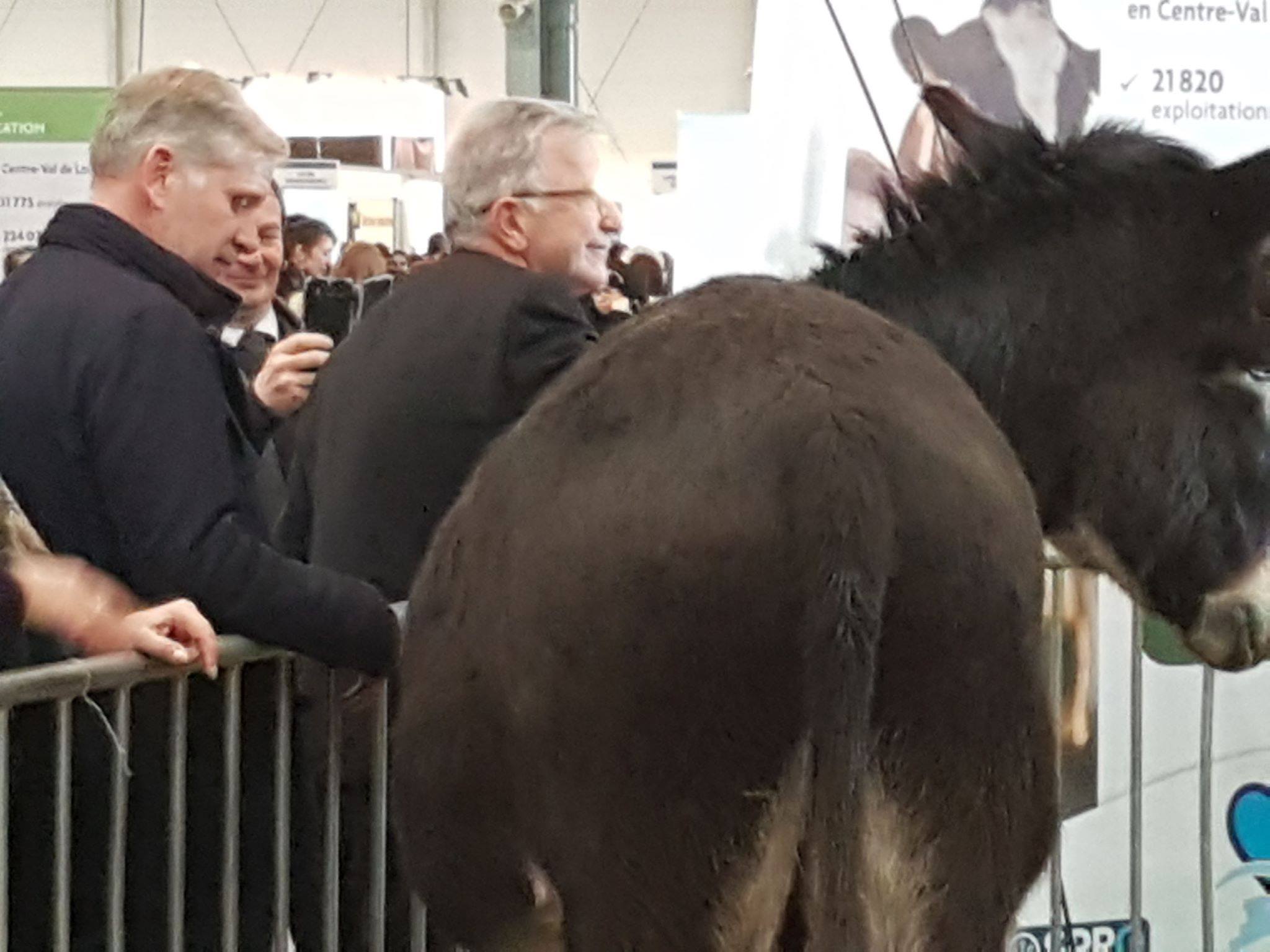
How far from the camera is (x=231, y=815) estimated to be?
279 cm

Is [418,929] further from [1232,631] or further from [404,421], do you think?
[1232,631]

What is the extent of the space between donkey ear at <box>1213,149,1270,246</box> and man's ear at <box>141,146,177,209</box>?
1.52m

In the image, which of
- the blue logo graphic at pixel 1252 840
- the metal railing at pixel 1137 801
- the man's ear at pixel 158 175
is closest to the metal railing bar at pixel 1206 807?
the metal railing at pixel 1137 801

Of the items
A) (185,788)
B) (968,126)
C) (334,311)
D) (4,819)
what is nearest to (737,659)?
(4,819)

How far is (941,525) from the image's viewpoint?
1.91 metres

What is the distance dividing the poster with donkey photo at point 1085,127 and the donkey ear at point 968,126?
0.85 meters

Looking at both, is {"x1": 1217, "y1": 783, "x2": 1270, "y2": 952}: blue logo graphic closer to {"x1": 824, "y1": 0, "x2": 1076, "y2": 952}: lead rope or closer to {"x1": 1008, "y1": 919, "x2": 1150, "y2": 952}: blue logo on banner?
{"x1": 1008, "y1": 919, "x2": 1150, "y2": 952}: blue logo on banner

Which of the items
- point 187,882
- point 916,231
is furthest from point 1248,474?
point 187,882

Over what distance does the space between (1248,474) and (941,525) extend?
3.61ft

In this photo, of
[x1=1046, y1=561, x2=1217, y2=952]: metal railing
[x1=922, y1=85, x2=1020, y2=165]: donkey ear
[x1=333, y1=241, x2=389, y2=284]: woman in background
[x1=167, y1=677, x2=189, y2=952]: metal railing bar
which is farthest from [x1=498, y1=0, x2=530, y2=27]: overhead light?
[x1=167, y1=677, x2=189, y2=952]: metal railing bar

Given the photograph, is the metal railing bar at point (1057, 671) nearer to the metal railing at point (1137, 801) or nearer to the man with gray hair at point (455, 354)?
the metal railing at point (1137, 801)

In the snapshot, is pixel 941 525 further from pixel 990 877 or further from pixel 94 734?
pixel 94 734

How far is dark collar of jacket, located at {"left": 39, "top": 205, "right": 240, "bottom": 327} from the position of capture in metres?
2.68

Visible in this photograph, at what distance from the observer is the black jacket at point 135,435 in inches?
99.9
